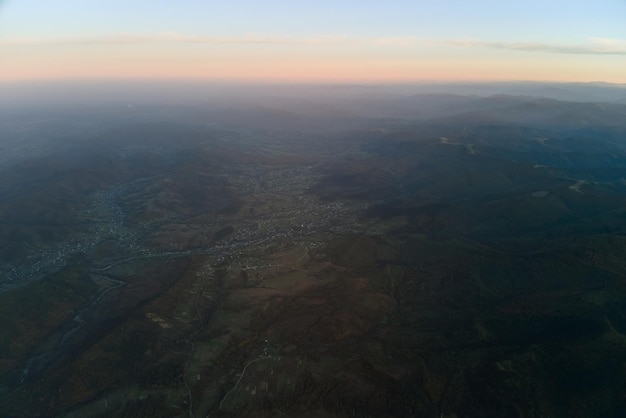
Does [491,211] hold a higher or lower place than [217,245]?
higher

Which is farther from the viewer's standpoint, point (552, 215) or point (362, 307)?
point (552, 215)

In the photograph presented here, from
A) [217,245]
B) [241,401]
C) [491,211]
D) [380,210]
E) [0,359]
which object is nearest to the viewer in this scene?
[241,401]

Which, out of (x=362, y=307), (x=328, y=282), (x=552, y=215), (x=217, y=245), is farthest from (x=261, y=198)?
(x=552, y=215)

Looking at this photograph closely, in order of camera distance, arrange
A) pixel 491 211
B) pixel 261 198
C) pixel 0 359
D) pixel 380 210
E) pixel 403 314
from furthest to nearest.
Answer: pixel 261 198 → pixel 380 210 → pixel 491 211 → pixel 403 314 → pixel 0 359

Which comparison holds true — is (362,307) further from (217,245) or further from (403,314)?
(217,245)

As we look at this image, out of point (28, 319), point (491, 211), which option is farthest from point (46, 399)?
point (491, 211)

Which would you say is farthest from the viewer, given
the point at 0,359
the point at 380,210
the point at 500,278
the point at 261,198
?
the point at 261,198

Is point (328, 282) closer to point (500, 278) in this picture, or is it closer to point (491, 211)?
point (500, 278)

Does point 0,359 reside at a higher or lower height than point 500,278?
lower

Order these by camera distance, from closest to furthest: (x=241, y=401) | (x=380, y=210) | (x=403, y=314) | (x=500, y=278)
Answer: (x=241, y=401), (x=403, y=314), (x=500, y=278), (x=380, y=210)
